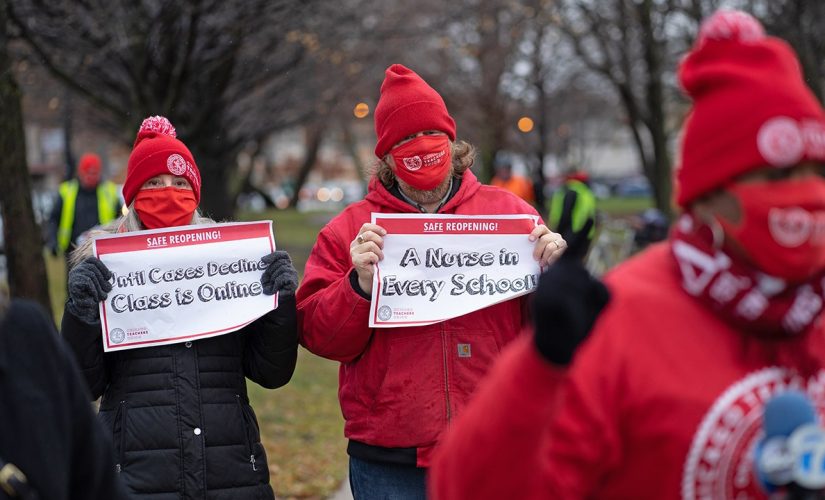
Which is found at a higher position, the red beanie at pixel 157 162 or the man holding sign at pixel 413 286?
the red beanie at pixel 157 162

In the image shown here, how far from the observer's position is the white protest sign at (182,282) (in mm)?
3992

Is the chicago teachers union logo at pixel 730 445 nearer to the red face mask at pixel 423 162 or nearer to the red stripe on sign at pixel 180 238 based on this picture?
the red face mask at pixel 423 162

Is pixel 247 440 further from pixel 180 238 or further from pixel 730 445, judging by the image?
pixel 730 445

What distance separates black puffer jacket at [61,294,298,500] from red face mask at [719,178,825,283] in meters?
2.26

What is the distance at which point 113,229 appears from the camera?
14.0 ft

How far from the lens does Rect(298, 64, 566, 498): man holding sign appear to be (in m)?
3.88

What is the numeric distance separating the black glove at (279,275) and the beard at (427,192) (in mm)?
525

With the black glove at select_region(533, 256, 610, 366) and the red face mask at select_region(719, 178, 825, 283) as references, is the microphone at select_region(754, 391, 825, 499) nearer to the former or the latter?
the red face mask at select_region(719, 178, 825, 283)

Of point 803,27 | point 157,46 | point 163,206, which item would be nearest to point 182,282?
point 163,206

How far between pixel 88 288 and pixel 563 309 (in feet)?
8.22

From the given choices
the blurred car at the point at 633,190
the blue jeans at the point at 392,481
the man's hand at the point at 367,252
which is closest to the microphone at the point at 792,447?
the blue jeans at the point at 392,481

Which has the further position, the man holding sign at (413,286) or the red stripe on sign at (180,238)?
the red stripe on sign at (180,238)

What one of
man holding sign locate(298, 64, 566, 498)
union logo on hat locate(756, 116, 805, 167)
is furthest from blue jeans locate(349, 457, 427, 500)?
union logo on hat locate(756, 116, 805, 167)

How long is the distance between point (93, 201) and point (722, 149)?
11.7m
